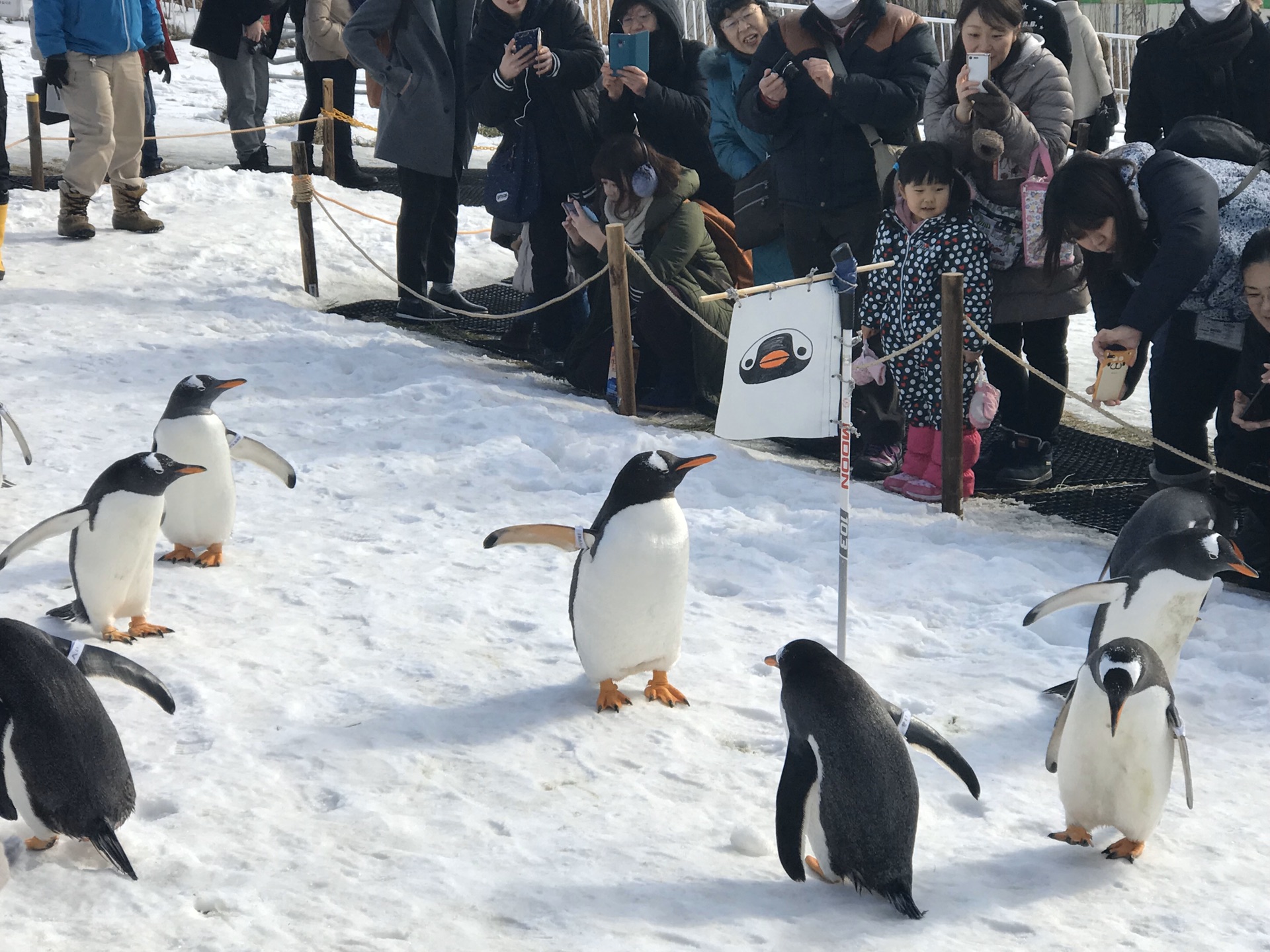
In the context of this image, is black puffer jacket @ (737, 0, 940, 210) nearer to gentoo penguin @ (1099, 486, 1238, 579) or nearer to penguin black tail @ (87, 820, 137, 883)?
gentoo penguin @ (1099, 486, 1238, 579)

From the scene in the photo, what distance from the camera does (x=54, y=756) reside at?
249cm

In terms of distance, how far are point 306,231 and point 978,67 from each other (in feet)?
13.6

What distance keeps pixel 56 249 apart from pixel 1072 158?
5905 mm

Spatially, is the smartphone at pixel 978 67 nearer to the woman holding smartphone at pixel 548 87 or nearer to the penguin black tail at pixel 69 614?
the woman holding smartphone at pixel 548 87

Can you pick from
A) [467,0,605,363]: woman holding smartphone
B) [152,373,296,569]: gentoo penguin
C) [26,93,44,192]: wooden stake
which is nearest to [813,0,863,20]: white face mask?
[467,0,605,363]: woman holding smartphone

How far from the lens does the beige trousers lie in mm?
7270

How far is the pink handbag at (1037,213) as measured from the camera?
461 cm

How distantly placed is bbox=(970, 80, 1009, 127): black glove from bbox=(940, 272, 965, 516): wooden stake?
55 cm

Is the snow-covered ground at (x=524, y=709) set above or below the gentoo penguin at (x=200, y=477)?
below

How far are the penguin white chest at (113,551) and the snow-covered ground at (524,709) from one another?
0.14 metres

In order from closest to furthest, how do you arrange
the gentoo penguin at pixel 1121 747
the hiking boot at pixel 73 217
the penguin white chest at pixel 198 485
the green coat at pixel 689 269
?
the gentoo penguin at pixel 1121 747 → the penguin white chest at pixel 198 485 → the green coat at pixel 689 269 → the hiking boot at pixel 73 217

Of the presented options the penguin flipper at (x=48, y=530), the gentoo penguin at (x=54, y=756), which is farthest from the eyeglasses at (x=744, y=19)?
the gentoo penguin at (x=54, y=756)

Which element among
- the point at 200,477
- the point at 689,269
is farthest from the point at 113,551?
the point at 689,269

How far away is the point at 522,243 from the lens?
6.85m
